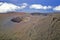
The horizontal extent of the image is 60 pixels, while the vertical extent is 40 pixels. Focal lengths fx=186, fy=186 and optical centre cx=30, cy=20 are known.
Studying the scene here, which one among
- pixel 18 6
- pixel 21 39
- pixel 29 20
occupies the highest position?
pixel 18 6

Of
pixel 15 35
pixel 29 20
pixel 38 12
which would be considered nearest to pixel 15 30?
pixel 15 35

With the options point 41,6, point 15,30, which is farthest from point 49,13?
point 15,30

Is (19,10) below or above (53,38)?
above

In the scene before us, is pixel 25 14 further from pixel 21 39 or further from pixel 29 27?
pixel 21 39

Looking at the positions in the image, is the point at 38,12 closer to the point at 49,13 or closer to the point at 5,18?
the point at 49,13

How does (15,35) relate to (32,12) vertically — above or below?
below
